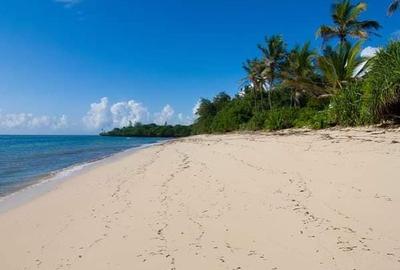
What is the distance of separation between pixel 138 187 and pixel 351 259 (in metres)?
6.25

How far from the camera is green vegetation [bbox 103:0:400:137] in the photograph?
553 inches

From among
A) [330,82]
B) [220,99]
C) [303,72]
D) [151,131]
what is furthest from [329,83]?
[151,131]

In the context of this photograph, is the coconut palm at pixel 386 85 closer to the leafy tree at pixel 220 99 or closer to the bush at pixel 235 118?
the bush at pixel 235 118

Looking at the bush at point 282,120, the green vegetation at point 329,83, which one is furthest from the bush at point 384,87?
the bush at point 282,120

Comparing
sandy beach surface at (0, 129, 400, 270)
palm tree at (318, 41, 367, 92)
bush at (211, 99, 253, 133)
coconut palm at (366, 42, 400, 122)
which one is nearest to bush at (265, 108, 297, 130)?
palm tree at (318, 41, 367, 92)

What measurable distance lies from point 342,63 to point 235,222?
2052cm

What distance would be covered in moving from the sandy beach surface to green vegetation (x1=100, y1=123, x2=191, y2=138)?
92.0 metres

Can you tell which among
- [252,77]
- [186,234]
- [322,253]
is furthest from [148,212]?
[252,77]

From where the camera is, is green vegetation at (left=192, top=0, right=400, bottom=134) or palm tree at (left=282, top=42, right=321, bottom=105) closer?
green vegetation at (left=192, top=0, right=400, bottom=134)

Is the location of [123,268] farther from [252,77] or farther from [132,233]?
[252,77]

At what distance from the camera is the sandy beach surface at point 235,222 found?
12.9 feet

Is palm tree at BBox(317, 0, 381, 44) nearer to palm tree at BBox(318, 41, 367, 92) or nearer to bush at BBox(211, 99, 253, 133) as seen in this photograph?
palm tree at BBox(318, 41, 367, 92)

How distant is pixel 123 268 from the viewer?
4.00m

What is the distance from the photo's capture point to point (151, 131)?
12631cm
